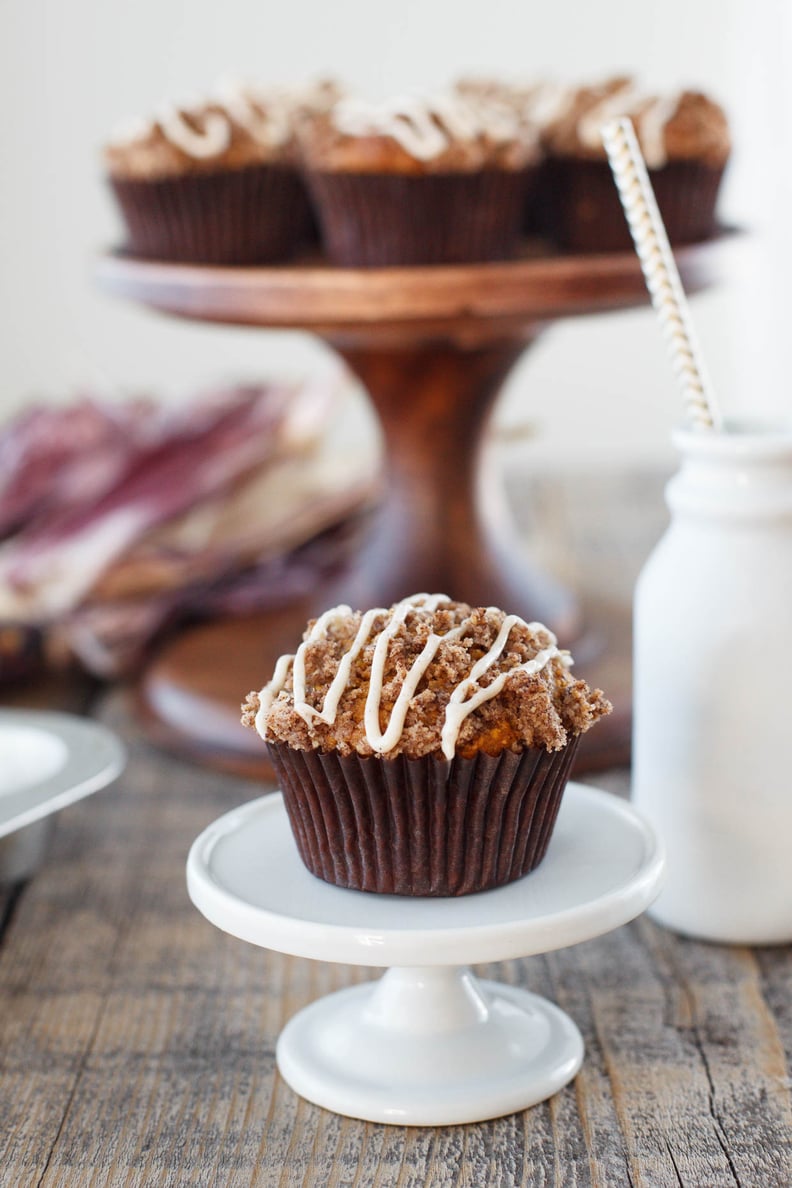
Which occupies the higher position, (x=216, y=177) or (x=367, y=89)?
(x=216, y=177)

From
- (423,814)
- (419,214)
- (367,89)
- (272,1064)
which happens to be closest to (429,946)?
(423,814)

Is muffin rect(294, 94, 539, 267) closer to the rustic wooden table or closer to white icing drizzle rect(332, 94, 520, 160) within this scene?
white icing drizzle rect(332, 94, 520, 160)

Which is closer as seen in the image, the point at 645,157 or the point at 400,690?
the point at 400,690

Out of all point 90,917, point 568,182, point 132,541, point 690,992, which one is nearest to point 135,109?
point 132,541

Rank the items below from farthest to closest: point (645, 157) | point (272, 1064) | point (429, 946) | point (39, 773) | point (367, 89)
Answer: point (367, 89), point (645, 157), point (39, 773), point (272, 1064), point (429, 946)

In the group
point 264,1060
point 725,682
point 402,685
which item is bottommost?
point 264,1060

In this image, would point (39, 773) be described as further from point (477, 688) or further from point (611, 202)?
point (611, 202)

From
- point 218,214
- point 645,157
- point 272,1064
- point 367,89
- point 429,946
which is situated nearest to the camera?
point 429,946

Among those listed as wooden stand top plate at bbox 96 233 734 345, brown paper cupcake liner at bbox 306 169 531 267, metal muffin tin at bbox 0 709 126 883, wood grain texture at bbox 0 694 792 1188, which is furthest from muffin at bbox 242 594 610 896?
brown paper cupcake liner at bbox 306 169 531 267
